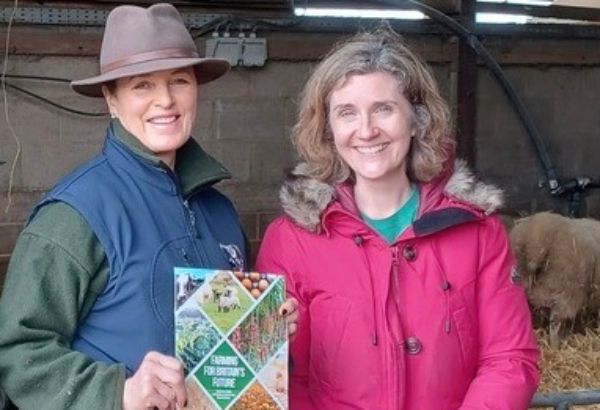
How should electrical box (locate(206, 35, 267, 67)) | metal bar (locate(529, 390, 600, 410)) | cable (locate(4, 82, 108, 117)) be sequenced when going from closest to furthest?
metal bar (locate(529, 390, 600, 410)) → cable (locate(4, 82, 108, 117)) → electrical box (locate(206, 35, 267, 67))

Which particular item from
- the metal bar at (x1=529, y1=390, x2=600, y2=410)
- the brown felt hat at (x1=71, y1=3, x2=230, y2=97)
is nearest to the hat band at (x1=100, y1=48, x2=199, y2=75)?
the brown felt hat at (x1=71, y1=3, x2=230, y2=97)

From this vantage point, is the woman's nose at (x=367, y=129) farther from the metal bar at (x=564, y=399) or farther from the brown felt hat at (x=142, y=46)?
the metal bar at (x=564, y=399)

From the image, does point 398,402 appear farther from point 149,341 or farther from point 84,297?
point 84,297

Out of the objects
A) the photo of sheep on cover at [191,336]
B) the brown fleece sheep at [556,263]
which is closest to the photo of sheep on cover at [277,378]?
the photo of sheep on cover at [191,336]

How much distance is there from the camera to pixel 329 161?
211 cm

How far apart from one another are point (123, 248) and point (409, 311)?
0.57 metres

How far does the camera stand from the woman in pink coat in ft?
6.35

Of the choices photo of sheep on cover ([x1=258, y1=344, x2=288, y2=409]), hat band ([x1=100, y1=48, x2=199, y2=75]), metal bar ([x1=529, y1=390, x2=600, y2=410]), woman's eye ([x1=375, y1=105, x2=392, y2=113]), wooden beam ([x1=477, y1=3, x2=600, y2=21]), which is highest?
wooden beam ([x1=477, y1=3, x2=600, y2=21])

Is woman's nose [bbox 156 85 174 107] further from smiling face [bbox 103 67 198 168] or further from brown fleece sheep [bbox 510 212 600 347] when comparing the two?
brown fleece sheep [bbox 510 212 600 347]

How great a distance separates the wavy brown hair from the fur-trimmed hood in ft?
0.10

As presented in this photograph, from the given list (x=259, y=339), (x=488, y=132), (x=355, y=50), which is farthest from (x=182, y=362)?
(x=488, y=132)

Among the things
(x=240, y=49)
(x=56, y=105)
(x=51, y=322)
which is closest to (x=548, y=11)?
(x=240, y=49)

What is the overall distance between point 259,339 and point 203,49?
4.25 meters

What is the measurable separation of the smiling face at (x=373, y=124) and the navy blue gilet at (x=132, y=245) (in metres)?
0.35
